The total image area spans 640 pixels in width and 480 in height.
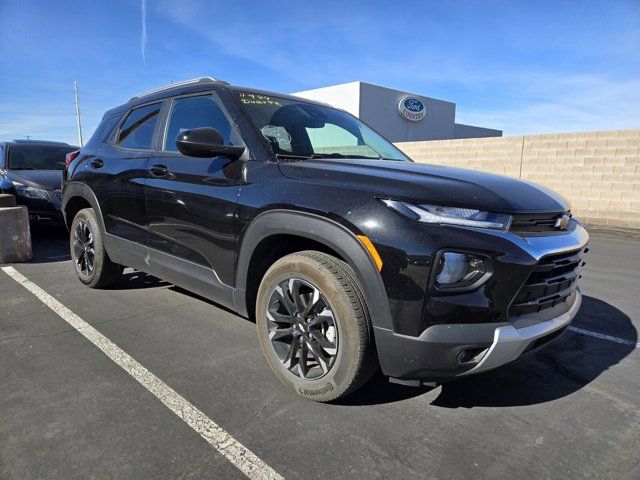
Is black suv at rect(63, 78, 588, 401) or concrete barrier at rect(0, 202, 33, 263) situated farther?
concrete barrier at rect(0, 202, 33, 263)

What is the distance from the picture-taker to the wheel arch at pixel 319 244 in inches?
80.9

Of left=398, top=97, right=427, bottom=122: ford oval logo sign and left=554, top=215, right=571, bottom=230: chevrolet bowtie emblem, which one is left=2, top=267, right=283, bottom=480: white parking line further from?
left=398, top=97, right=427, bottom=122: ford oval logo sign

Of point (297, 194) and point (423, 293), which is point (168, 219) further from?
point (423, 293)

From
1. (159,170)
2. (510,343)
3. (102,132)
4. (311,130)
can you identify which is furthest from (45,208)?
(510,343)

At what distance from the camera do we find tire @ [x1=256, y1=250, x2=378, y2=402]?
7.07 ft

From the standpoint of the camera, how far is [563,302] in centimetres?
239

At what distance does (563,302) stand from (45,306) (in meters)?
4.14

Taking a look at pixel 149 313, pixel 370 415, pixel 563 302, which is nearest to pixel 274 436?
pixel 370 415

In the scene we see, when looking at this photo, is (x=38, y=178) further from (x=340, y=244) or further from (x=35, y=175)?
(x=340, y=244)

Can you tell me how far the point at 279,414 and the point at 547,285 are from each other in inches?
59.9

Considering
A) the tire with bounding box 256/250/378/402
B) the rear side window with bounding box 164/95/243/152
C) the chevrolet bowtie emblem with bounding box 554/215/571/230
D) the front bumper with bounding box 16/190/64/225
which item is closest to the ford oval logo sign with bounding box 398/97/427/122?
the front bumper with bounding box 16/190/64/225

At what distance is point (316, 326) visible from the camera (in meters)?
2.36

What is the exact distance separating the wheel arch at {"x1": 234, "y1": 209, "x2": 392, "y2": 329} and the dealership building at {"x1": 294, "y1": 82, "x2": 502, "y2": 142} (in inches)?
960

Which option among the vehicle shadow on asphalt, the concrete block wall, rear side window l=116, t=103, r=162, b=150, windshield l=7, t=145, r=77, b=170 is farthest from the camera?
the concrete block wall
